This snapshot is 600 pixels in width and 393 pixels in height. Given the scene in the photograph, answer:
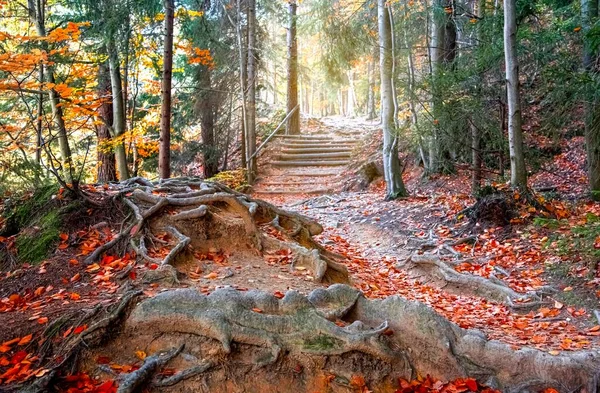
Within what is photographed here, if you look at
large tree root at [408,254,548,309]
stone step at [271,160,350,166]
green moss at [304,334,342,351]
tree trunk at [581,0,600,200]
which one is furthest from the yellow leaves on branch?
green moss at [304,334,342,351]

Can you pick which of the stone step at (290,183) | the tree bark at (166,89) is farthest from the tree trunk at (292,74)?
the tree bark at (166,89)

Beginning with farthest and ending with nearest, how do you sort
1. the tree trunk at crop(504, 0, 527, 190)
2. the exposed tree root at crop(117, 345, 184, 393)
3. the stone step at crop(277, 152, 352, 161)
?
the stone step at crop(277, 152, 352, 161) → the tree trunk at crop(504, 0, 527, 190) → the exposed tree root at crop(117, 345, 184, 393)

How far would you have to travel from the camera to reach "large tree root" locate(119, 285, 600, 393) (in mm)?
3662

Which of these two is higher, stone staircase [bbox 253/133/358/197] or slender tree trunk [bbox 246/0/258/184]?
slender tree trunk [bbox 246/0/258/184]

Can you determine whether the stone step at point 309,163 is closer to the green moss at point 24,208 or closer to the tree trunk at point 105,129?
the tree trunk at point 105,129

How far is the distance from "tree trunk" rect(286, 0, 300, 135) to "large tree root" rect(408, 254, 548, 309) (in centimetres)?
1229

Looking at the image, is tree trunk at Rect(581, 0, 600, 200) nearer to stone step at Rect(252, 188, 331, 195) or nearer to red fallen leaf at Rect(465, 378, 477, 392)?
red fallen leaf at Rect(465, 378, 477, 392)

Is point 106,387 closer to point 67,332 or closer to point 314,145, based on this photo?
point 67,332

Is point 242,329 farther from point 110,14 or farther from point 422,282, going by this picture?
point 110,14

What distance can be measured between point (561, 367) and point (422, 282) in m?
3.10

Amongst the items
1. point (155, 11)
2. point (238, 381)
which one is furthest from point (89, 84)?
point (238, 381)

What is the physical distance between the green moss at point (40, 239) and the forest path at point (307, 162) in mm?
9077

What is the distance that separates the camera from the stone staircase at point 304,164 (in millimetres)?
14695

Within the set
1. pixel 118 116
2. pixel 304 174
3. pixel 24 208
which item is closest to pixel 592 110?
pixel 24 208
